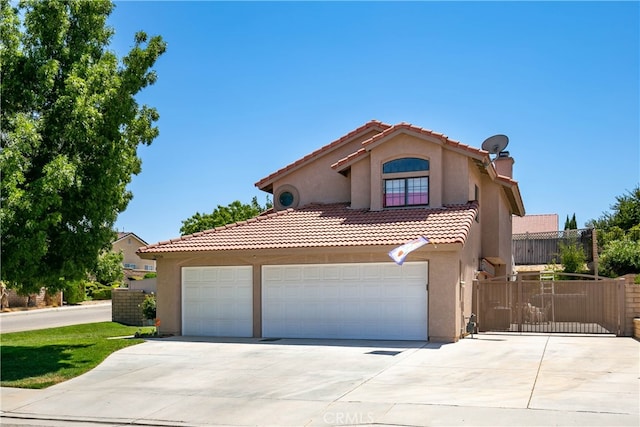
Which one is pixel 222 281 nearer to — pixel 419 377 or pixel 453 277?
pixel 453 277

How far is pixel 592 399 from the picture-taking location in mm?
9938

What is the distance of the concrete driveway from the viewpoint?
9.39 m

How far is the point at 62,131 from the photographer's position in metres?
14.5

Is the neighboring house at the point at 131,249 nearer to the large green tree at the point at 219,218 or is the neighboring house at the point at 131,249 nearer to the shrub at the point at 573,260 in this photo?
the large green tree at the point at 219,218

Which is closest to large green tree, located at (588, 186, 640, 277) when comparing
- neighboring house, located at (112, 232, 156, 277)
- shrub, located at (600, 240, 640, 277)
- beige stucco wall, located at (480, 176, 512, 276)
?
shrub, located at (600, 240, 640, 277)

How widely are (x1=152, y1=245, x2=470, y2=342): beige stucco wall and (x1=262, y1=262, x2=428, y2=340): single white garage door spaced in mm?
232

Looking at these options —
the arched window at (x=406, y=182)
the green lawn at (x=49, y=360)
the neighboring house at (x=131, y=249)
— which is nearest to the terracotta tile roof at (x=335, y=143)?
the arched window at (x=406, y=182)

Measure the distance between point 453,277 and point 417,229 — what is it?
1.82m

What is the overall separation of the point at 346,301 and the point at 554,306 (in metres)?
7.41

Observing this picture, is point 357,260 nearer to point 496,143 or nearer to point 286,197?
point 286,197

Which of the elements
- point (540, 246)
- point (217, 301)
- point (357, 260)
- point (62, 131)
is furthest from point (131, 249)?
point (62, 131)

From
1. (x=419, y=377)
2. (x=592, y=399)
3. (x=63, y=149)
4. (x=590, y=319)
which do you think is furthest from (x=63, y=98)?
(x=590, y=319)

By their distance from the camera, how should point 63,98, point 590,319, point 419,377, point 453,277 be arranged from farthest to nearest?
point 590,319, point 453,277, point 63,98, point 419,377

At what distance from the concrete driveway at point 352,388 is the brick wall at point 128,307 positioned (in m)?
11.2
